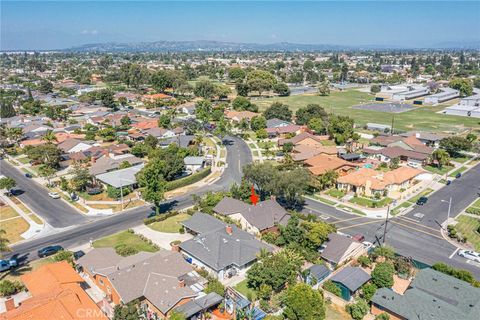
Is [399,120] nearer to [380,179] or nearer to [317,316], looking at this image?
[380,179]

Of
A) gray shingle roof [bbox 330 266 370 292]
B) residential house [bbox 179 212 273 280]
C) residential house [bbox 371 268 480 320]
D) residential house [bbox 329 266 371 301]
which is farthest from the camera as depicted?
residential house [bbox 179 212 273 280]

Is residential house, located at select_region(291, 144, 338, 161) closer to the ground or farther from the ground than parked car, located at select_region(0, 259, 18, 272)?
farther from the ground

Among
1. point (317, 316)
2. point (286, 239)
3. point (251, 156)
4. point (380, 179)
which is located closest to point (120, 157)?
point (251, 156)

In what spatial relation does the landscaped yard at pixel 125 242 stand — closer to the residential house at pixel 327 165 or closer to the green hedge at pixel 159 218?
the green hedge at pixel 159 218

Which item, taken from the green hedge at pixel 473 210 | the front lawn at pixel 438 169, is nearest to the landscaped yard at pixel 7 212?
the green hedge at pixel 473 210

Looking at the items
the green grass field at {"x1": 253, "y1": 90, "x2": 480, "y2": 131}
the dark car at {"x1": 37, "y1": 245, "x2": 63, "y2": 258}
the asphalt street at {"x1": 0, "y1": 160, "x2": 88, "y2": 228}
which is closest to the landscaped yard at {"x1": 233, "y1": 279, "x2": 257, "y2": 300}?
the dark car at {"x1": 37, "y1": 245, "x2": 63, "y2": 258}

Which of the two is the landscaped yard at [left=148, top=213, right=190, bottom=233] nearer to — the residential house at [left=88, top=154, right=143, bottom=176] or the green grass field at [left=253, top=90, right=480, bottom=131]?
the residential house at [left=88, top=154, right=143, bottom=176]

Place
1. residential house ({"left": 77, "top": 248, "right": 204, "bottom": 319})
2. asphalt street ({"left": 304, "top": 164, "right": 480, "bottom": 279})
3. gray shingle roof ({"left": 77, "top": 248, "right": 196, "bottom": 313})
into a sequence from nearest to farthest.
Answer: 1. residential house ({"left": 77, "top": 248, "right": 204, "bottom": 319})
2. gray shingle roof ({"left": 77, "top": 248, "right": 196, "bottom": 313})
3. asphalt street ({"left": 304, "top": 164, "right": 480, "bottom": 279})
